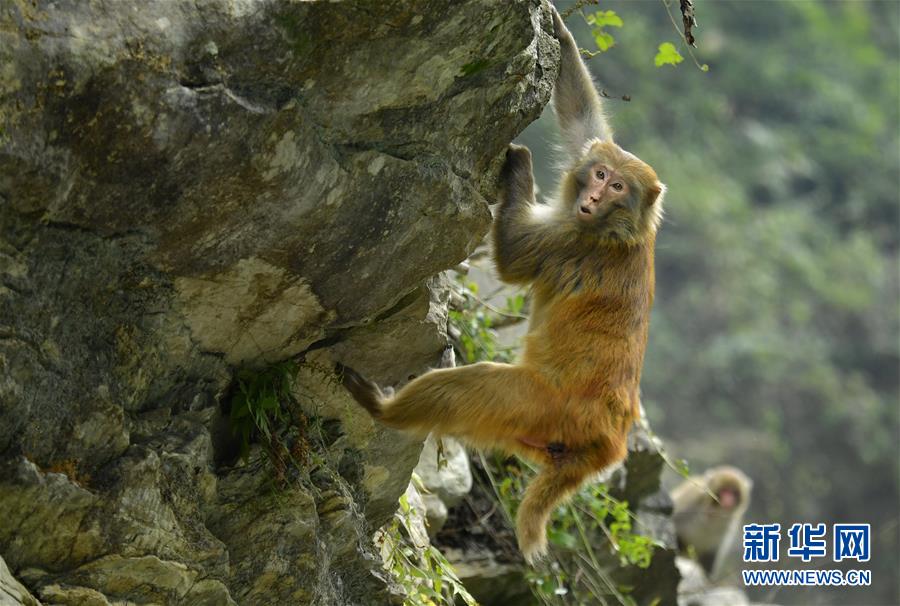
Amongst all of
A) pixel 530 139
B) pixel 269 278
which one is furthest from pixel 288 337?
pixel 530 139

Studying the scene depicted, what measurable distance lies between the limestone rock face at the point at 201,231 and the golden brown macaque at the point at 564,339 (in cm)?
50

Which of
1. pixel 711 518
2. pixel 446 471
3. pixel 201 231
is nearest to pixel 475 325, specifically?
pixel 446 471

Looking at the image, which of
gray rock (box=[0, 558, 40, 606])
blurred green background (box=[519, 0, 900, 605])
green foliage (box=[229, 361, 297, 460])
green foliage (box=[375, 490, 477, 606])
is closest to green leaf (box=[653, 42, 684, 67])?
green foliage (box=[229, 361, 297, 460])

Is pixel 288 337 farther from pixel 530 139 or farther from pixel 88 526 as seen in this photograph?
pixel 530 139

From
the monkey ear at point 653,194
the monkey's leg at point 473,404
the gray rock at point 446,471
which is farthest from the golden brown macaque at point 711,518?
the monkey's leg at point 473,404

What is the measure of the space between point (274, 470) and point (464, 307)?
2288 mm

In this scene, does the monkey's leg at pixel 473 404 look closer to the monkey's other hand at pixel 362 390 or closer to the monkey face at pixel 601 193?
the monkey's other hand at pixel 362 390

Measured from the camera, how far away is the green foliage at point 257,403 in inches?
182

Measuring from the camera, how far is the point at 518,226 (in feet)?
17.9

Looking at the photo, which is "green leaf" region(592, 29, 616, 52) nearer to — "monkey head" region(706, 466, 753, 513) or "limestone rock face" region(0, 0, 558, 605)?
"limestone rock face" region(0, 0, 558, 605)

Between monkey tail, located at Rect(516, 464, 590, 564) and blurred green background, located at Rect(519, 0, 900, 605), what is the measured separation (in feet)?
36.6

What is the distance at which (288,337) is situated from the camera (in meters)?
4.59

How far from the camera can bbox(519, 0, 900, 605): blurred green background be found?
19.2 m

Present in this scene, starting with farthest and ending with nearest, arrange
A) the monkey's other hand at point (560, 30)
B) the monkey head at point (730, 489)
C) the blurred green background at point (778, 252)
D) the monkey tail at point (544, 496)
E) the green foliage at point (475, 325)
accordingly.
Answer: the blurred green background at point (778, 252) → the monkey head at point (730, 489) → the green foliage at point (475, 325) → the monkey tail at point (544, 496) → the monkey's other hand at point (560, 30)
